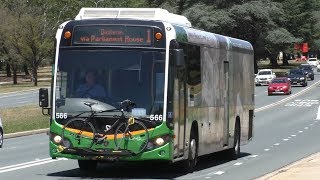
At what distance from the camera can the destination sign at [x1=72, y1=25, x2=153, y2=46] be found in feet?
49.0

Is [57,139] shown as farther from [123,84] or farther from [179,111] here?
[179,111]

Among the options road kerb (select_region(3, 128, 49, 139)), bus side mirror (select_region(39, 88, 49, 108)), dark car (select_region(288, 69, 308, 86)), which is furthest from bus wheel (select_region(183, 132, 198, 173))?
dark car (select_region(288, 69, 308, 86))

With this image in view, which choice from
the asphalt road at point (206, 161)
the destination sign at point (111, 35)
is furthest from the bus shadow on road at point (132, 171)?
the destination sign at point (111, 35)

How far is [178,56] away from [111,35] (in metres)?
1.44

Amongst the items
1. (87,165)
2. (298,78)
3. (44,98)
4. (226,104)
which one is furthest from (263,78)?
(44,98)

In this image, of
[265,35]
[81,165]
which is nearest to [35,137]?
[81,165]

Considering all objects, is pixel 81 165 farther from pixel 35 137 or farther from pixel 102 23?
pixel 35 137

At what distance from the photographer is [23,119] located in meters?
37.7

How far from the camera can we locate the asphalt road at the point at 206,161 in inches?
635

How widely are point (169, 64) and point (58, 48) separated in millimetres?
2242

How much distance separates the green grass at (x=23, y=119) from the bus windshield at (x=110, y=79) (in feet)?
56.5

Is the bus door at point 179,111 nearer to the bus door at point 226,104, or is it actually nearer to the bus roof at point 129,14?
the bus roof at point 129,14

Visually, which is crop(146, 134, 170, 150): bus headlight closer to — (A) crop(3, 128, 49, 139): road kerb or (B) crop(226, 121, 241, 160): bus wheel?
(B) crop(226, 121, 241, 160): bus wheel

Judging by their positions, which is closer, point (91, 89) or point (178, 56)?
point (178, 56)
